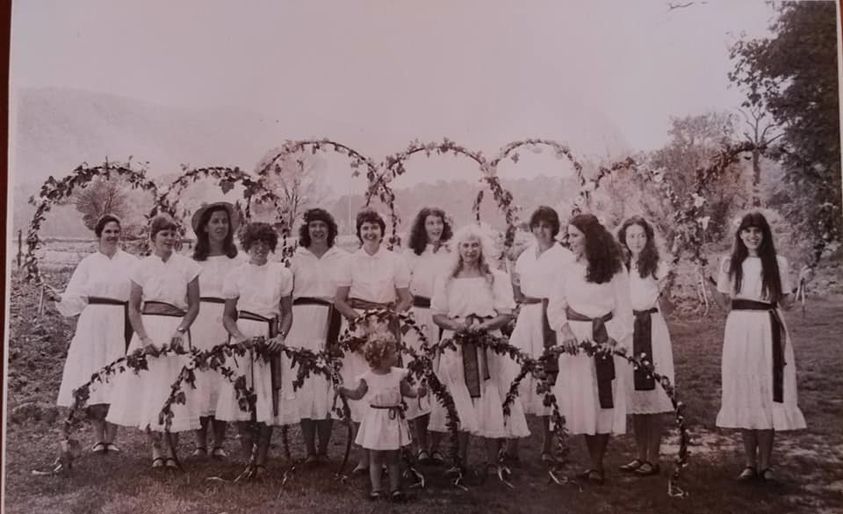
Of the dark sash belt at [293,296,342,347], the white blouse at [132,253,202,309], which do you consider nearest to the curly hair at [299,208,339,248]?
the dark sash belt at [293,296,342,347]

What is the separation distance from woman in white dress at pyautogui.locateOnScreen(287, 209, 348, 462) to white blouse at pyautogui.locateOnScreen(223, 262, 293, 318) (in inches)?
2.2

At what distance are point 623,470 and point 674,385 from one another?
0.44m

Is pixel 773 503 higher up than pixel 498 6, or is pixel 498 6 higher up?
pixel 498 6

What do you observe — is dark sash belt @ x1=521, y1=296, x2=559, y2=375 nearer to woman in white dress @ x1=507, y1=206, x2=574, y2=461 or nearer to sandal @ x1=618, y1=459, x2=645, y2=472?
woman in white dress @ x1=507, y1=206, x2=574, y2=461

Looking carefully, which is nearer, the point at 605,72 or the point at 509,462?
the point at 509,462

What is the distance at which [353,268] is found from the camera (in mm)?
3566

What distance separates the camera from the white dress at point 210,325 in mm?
3508

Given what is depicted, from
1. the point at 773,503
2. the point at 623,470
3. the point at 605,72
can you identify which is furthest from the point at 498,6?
the point at 773,503

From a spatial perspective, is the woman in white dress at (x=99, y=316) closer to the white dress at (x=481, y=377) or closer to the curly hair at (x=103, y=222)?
the curly hair at (x=103, y=222)

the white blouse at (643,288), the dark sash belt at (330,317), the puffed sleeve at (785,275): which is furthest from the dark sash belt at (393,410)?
the puffed sleeve at (785,275)

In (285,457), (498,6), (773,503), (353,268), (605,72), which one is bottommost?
(773,503)

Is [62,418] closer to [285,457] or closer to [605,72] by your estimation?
[285,457]

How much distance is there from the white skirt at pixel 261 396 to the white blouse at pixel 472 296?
2.32ft

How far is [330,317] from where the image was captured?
3.54 m
